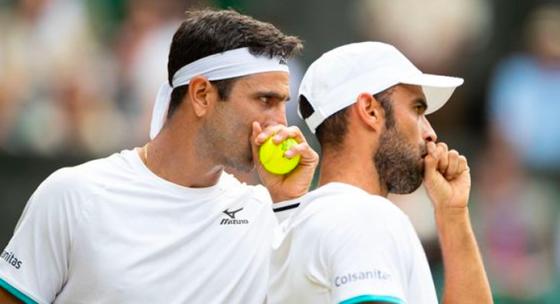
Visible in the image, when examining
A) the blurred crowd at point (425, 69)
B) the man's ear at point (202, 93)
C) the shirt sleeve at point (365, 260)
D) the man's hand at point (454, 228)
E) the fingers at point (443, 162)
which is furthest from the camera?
the blurred crowd at point (425, 69)

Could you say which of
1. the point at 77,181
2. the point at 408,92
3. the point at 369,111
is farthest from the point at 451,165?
the point at 77,181

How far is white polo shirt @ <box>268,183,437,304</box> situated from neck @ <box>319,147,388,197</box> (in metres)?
0.06

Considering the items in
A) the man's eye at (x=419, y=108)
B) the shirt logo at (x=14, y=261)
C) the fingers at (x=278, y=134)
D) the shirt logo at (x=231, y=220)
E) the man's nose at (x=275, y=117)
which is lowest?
the shirt logo at (x=14, y=261)

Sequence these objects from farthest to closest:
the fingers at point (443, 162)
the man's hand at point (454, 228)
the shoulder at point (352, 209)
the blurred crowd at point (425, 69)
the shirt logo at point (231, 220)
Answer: the blurred crowd at point (425, 69), the shirt logo at point (231, 220), the fingers at point (443, 162), the man's hand at point (454, 228), the shoulder at point (352, 209)

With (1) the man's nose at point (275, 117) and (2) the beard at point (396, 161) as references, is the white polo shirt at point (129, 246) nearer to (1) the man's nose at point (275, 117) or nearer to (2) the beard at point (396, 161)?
(1) the man's nose at point (275, 117)

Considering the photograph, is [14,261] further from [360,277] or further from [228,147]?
[360,277]

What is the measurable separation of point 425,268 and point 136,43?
7.10 meters

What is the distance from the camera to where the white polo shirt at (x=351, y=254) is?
4625 mm

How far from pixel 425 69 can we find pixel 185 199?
7.09 m

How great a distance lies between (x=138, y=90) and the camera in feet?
37.0

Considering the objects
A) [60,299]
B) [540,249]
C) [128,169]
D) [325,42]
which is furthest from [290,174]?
[325,42]

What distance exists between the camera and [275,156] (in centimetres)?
560

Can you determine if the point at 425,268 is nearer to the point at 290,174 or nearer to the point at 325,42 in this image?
the point at 290,174

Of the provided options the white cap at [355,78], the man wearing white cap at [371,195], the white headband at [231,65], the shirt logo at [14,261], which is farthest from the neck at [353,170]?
the shirt logo at [14,261]
